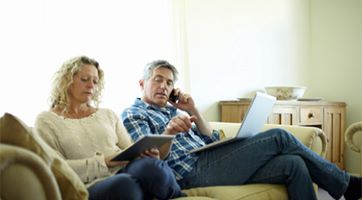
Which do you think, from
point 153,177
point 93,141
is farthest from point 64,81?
point 153,177

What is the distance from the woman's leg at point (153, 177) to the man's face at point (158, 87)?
61cm

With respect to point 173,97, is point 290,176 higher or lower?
lower

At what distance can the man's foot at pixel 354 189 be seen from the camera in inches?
72.7

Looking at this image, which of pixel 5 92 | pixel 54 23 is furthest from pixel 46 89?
pixel 54 23

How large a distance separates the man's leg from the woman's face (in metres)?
0.83

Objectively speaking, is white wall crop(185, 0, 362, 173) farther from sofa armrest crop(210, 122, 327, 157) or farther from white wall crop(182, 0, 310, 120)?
sofa armrest crop(210, 122, 327, 157)

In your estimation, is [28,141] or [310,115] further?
[310,115]

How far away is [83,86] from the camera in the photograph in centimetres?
173

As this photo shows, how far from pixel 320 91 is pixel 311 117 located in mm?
840

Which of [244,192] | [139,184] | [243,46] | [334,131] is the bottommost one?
[334,131]

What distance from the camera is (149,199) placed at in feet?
4.80

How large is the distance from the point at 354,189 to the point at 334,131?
1.73 metres

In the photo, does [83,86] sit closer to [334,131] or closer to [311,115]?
[311,115]

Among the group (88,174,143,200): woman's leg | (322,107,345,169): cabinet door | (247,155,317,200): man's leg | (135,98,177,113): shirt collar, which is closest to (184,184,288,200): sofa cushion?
(247,155,317,200): man's leg
